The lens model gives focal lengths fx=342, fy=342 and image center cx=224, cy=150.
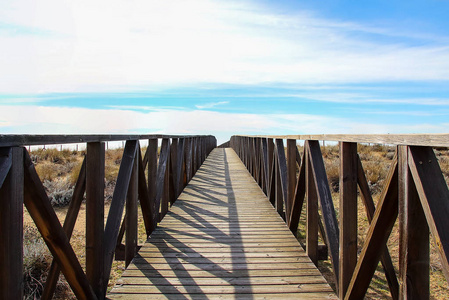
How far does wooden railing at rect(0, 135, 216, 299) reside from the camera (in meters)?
1.56

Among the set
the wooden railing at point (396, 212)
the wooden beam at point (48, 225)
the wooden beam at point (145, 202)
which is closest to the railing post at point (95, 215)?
the wooden beam at point (48, 225)

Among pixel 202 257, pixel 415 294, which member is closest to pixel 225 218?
pixel 202 257

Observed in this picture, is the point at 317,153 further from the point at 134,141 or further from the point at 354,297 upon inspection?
the point at 134,141

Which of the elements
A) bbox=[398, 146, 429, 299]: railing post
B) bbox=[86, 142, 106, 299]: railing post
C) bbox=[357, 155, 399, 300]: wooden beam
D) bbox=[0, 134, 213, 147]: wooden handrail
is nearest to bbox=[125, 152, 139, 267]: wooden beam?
bbox=[0, 134, 213, 147]: wooden handrail

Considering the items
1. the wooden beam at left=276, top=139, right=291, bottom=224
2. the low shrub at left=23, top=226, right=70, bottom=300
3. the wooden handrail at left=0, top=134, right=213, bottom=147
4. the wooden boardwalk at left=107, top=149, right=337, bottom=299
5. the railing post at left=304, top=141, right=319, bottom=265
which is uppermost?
the wooden handrail at left=0, top=134, right=213, bottom=147

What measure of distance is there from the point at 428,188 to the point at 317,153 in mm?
1626

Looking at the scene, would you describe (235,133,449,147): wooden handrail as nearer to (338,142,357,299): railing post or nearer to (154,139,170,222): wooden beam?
(338,142,357,299): railing post

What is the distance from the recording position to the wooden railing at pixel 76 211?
156 centimetres

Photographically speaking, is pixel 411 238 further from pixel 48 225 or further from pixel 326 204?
pixel 48 225

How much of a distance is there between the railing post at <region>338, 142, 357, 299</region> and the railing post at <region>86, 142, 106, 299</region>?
5.69 ft

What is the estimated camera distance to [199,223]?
471 centimetres

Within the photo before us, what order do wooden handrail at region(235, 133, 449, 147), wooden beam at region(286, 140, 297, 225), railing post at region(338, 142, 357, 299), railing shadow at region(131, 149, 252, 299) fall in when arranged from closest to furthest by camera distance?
wooden handrail at region(235, 133, 449, 147) → railing post at region(338, 142, 357, 299) → railing shadow at region(131, 149, 252, 299) → wooden beam at region(286, 140, 297, 225)

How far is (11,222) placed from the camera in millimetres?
1570

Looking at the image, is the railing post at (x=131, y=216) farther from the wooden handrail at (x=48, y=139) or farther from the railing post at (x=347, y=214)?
the railing post at (x=347, y=214)
